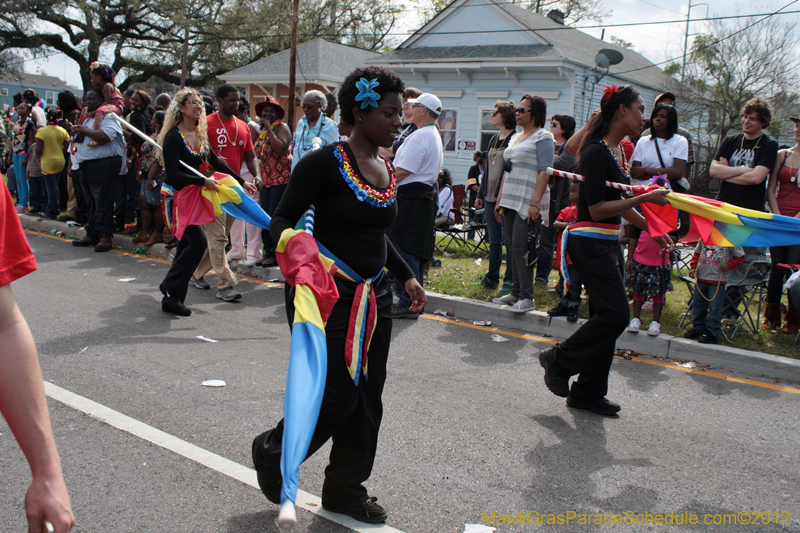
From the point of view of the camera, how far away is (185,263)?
6953 millimetres

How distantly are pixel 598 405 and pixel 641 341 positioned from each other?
77.3 inches

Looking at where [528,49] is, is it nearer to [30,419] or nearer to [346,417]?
[346,417]

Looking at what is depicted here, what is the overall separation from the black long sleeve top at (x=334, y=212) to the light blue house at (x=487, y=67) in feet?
60.4

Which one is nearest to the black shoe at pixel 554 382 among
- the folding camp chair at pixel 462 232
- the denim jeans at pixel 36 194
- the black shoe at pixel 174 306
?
the black shoe at pixel 174 306

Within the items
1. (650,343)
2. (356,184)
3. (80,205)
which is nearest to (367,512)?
(356,184)

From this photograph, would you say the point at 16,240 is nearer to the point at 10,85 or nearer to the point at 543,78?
the point at 543,78

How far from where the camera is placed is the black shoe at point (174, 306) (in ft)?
22.5

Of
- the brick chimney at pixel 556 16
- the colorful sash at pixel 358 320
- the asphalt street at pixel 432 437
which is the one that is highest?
the brick chimney at pixel 556 16

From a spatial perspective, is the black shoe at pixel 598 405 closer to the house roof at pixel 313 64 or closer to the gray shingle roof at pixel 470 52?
the gray shingle roof at pixel 470 52

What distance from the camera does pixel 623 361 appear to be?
6113 mm

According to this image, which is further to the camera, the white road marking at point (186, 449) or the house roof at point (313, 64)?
the house roof at point (313, 64)

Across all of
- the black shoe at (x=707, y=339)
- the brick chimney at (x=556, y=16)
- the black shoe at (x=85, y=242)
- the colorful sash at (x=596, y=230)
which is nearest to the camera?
the colorful sash at (x=596, y=230)

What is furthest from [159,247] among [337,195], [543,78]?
[543,78]

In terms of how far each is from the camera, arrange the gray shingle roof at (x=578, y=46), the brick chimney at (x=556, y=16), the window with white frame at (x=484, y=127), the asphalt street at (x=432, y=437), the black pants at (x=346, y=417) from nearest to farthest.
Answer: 1. the black pants at (x=346, y=417)
2. the asphalt street at (x=432, y=437)
3. the gray shingle roof at (x=578, y=46)
4. the window with white frame at (x=484, y=127)
5. the brick chimney at (x=556, y=16)
